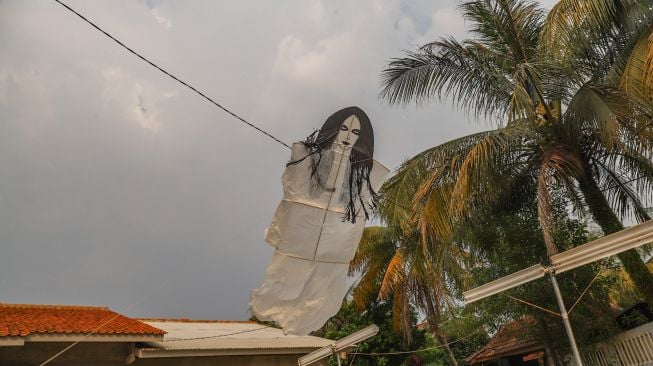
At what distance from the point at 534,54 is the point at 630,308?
5778mm

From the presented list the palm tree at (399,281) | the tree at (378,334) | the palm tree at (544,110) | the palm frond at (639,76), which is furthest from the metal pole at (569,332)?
the tree at (378,334)

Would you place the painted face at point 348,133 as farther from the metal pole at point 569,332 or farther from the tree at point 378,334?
the tree at point 378,334

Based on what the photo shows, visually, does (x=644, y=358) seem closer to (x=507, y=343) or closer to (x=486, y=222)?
(x=486, y=222)

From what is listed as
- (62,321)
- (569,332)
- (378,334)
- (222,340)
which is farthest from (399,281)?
(62,321)

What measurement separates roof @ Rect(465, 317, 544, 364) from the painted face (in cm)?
733

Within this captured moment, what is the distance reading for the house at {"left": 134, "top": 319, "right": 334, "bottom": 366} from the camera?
911cm

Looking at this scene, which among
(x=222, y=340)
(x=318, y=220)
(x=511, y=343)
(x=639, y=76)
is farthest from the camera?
(x=511, y=343)

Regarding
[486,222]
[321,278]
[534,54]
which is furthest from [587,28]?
[321,278]

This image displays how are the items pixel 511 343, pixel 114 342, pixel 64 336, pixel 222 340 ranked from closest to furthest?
pixel 64 336 → pixel 114 342 → pixel 222 340 → pixel 511 343

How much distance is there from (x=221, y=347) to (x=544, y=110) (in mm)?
7687

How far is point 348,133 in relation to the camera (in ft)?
19.7

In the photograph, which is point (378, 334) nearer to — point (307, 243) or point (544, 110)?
point (544, 110)

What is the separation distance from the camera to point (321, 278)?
620 centimetres

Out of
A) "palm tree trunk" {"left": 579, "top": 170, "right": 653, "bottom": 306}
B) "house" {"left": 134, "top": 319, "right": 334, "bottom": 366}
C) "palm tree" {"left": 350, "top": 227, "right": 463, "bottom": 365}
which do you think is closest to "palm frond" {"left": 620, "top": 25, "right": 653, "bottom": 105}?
"palm tree trunk" {"left": 579, "top": 170, "right": 653, "bottom": 306}
